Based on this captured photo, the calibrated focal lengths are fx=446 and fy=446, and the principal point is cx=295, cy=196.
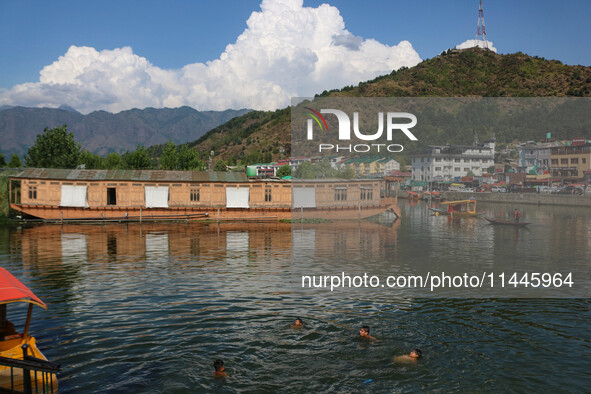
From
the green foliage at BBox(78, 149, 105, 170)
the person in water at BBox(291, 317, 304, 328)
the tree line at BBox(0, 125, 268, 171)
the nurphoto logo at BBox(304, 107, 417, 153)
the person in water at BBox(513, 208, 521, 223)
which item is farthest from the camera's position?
the green foliage at BBox(78, 149, 105, 170)

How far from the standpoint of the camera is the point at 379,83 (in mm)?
146875

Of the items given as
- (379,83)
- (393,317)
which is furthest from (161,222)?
(379,83)

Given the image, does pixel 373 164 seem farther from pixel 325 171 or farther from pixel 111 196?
pixel 111 196

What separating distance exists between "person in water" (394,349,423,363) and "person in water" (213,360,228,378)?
5229mm

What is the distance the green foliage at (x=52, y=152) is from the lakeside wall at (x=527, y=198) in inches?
2541

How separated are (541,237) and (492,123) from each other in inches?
426

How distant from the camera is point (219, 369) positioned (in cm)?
1277

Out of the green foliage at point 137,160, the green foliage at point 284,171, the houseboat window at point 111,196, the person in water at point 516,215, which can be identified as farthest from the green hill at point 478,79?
the person in water at point 516,215

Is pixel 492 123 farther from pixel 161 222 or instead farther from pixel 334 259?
pixel 161 222

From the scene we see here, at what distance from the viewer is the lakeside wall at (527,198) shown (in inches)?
1150

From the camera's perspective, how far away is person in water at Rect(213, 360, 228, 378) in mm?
12736

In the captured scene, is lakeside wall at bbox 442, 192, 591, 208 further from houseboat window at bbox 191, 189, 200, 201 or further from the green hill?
the green hill

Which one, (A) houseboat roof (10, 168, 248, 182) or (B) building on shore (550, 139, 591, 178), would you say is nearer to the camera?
(B) building on shore (550, 139, 591, 178)

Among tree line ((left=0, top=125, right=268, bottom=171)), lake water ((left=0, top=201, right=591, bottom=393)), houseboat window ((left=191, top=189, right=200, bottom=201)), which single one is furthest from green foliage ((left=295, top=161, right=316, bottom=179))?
tree line ((left=0, top=125, right=268, bottom=171))
